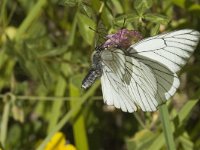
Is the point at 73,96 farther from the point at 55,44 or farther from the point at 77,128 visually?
the point at 55,44

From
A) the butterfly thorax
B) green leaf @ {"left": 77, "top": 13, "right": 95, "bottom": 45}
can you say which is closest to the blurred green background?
green leaf @ {"left": 77, "top": 13, "right": 95, "bottom": 45}

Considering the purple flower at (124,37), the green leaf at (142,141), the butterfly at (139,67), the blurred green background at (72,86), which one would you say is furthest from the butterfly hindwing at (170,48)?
the green leaf at (142,141)

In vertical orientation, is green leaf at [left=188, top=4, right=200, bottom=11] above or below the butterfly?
above

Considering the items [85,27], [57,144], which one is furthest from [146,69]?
[57,144]

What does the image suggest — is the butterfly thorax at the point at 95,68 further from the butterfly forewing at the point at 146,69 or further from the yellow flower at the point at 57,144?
Result: the yellow flower at the point at 57,144

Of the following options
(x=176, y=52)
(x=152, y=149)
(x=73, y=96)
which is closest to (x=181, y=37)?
(x=176, y=52)

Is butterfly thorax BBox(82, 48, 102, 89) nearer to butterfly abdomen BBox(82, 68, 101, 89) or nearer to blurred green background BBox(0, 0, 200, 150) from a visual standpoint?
butterfly abdomen BBox(82, 68, 101, 89)
